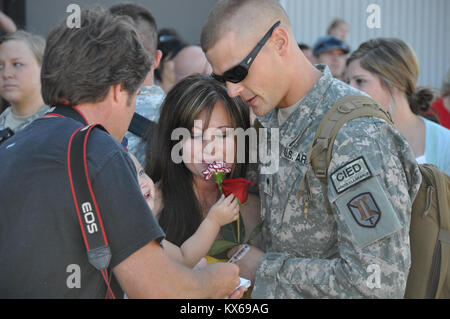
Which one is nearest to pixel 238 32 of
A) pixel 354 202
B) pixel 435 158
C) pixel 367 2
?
pixel 354 202

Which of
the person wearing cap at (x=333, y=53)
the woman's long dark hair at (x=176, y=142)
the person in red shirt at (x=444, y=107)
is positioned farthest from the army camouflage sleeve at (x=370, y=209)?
the person wearing cap at (x=333, y=53)

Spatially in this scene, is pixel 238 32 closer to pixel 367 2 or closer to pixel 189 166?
pixel 189 166

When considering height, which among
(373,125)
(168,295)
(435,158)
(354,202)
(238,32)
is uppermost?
(238,32)

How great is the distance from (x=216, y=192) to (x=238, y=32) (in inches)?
44.6

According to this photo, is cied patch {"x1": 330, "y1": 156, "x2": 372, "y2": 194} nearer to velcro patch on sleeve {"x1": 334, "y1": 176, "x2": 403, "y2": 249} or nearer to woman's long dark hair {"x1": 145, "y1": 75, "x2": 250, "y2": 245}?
velcro patch on sleeve {"x1": 334, "y1": 176, "x2": 403, "y2": 249}

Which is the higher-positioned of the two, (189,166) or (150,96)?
(150,96)

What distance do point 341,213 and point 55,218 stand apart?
111 centimetres

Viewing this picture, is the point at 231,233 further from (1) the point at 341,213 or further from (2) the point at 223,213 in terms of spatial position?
(1) the point at 341,213

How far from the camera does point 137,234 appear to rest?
1678mm

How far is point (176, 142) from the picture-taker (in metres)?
3.04

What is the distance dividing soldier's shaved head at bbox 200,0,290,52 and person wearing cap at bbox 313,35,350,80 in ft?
14.0

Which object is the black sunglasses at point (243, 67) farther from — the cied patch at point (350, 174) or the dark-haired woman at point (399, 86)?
the dark-haired woman at point (399, 86)

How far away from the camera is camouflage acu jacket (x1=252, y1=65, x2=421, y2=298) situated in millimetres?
2021

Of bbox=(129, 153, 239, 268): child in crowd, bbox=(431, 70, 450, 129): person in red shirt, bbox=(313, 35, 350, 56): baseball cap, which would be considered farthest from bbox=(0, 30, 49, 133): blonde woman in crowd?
bbox=(431, 70, 450, 129): person in red shirt
